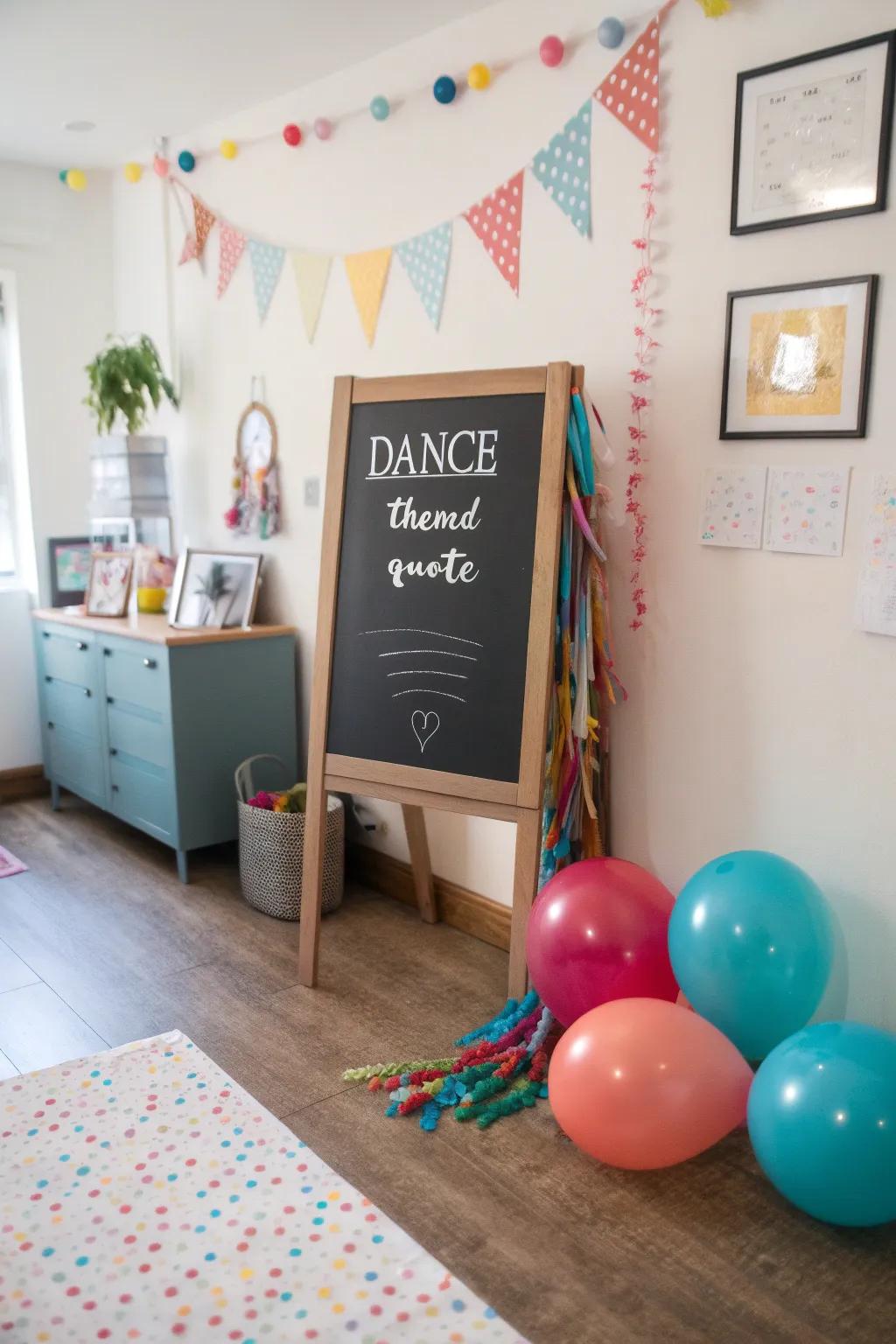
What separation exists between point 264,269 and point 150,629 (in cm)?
122

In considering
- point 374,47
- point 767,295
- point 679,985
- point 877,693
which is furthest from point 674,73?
point 679,985

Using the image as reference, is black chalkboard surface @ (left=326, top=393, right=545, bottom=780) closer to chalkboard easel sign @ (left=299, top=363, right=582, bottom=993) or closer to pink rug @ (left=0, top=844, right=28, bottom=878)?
chalkboard easel sign @ (left=299, top=363, right=582, bottom=993)

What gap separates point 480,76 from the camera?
8.34ft

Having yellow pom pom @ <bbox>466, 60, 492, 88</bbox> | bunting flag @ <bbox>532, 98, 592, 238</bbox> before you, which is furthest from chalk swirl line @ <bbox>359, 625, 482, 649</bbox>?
yellow pom pom @ <bbox>466, 60, 492, 88</bbox>

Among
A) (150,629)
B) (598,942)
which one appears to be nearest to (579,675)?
(598,942)

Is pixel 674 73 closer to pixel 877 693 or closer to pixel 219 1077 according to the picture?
pixel 877 693

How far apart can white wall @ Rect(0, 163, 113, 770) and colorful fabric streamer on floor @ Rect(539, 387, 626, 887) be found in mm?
2543

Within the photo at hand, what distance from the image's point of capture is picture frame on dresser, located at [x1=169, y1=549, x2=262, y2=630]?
3.42 metres

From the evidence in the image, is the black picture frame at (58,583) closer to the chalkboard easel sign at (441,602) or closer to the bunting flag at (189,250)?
the bunting flag at (189,250)

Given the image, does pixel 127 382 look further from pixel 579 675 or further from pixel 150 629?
pixel 579 675

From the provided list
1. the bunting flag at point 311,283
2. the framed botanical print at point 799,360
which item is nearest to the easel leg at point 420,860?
the framed botanical print at point 799,360

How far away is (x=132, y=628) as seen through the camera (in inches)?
132

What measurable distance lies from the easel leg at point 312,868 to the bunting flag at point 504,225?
134 centimetres

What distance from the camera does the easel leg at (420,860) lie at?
2.90 meters
